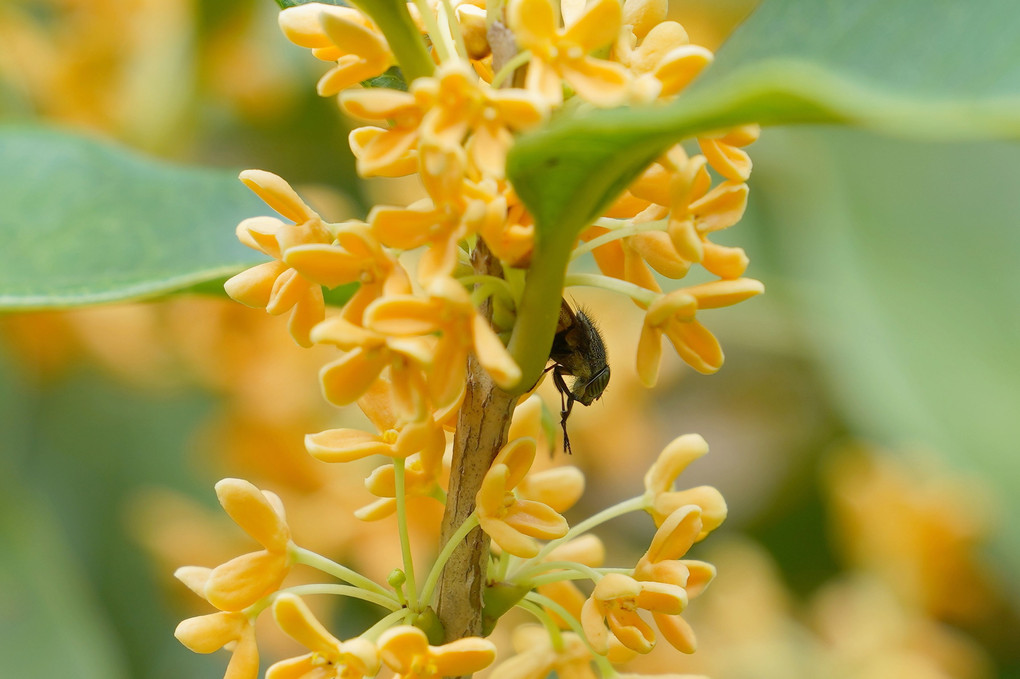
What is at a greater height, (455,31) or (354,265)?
(455,31)

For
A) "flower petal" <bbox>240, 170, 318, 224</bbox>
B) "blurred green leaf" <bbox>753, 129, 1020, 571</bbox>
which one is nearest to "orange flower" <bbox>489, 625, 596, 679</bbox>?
"flower petal" <bbox>240, 170, 318, 224</bbox>

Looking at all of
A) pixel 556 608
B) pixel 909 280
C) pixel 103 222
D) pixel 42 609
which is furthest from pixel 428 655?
pixel 909 280

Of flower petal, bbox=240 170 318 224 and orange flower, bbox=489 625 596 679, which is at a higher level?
flower petal, bbox=240 170 318 224

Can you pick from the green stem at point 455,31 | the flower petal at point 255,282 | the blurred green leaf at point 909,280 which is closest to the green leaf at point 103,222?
the flower petal at point 255,282

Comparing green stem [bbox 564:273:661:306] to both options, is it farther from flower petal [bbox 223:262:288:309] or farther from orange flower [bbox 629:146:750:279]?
flower petal [bbox 223:262:288:309]

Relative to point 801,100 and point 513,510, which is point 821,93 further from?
point 513,510

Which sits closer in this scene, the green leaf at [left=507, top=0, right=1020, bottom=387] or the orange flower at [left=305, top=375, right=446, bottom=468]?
the green leaf at [left=507, top=0, right=1020, bottom=387]

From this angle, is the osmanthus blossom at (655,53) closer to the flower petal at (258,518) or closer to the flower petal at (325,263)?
the flower petal at (325,263)
